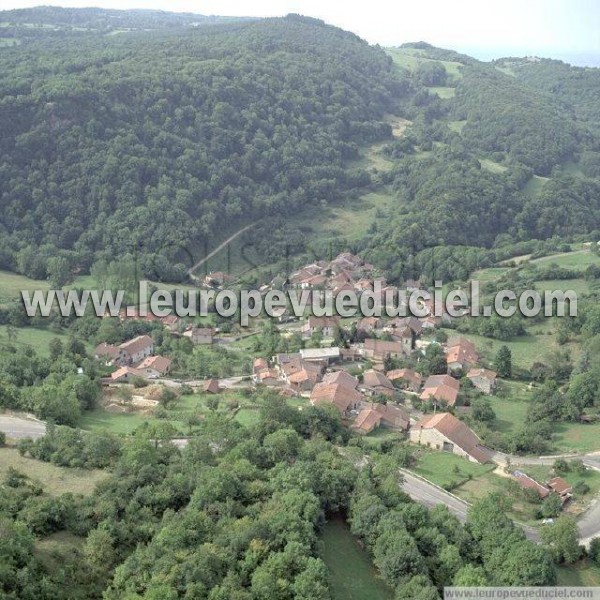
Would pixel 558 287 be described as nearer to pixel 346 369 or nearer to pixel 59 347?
pixel 346 369

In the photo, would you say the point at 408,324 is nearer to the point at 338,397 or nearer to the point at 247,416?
the point at 338,397

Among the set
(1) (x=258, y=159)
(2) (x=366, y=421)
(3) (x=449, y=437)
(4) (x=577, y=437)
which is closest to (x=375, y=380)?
(2) (x=366, y=421)

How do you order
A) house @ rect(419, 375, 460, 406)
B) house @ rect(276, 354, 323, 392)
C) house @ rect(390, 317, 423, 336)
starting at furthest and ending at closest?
1. house @ rect(390, 317, 423, 336)
2. house @ rect(276, 354, 323, 392)
3. house @ rect(419, 375, 460, 406)

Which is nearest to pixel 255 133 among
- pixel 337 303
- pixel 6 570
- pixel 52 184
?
pixel 52 184

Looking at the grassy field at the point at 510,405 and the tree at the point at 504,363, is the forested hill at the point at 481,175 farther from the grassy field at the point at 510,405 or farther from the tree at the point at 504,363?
the grassy field at the point at 510,405

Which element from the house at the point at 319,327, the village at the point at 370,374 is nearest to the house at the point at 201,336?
the village at the point at 370,374

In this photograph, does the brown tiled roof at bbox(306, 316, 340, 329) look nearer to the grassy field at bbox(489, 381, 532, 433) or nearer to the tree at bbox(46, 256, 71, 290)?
the grassy field at bbox(489, 381, 532, 433)

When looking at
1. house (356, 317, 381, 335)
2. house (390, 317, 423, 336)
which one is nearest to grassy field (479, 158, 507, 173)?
house (390, 317, 423, 336)
